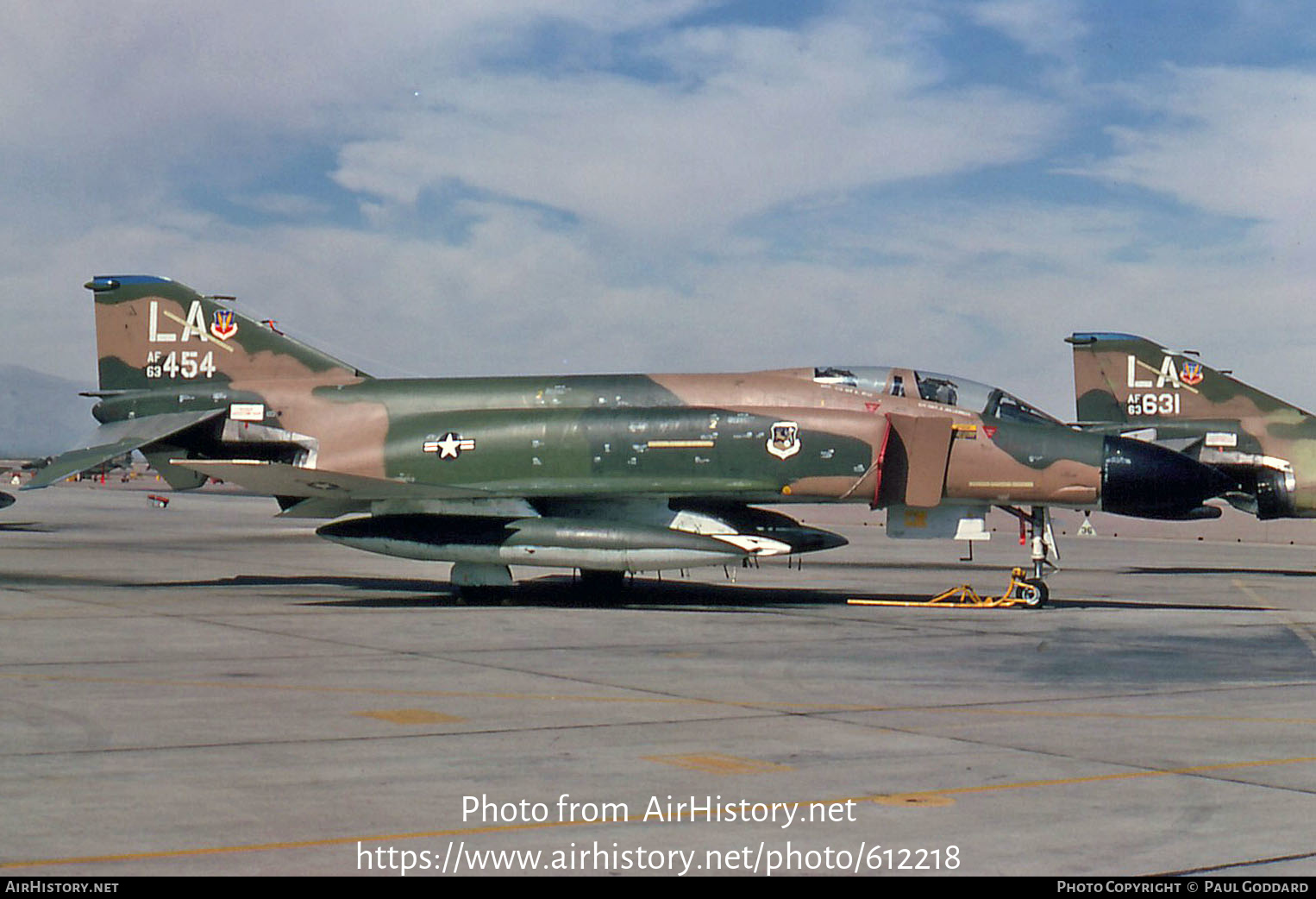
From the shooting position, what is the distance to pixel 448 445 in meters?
19.9

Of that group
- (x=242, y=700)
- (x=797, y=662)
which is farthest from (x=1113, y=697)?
(x=242, y=700)

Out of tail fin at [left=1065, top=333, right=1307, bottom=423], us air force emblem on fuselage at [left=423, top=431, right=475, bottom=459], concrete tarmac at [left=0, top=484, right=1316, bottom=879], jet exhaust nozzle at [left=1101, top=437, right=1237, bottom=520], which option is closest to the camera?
concrete tarmac at [left=0, top=484, right=1316, bottom=879]

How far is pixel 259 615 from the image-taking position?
672 inches

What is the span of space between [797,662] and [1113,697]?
3.11 metres

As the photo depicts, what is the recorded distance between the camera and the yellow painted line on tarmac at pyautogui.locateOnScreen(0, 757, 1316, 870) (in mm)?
5961

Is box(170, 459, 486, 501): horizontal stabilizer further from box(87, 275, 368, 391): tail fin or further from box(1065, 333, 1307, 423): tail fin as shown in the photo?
box(1065, 333, 1307, 423): tail fin

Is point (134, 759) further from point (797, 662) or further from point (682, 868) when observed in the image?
point (797, 662)

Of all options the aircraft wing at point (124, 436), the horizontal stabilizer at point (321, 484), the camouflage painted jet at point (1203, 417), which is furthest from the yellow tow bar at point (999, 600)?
the aircraft wing at point (124, 436)

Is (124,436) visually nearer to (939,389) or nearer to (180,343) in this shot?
(180,343)

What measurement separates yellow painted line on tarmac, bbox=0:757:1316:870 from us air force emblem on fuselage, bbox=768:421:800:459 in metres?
10.9

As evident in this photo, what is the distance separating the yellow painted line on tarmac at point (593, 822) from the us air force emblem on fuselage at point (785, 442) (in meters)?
10.9

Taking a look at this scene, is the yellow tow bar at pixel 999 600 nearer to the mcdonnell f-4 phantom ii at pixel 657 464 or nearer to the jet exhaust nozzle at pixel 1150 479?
the mcdonnell f-4 phantom ii at pixel 657 464

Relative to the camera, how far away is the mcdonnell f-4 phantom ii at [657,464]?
722 inches

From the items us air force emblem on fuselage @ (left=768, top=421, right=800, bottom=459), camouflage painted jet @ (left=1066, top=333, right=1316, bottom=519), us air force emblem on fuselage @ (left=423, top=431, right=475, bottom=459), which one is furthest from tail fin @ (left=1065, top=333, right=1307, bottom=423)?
us air force emblem on fuselage @ (left=423, top=431, right=475, bottom=459)
